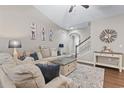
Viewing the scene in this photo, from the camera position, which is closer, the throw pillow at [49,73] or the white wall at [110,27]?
the throw pillow at [49,73]

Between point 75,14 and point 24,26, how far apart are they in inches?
75.6

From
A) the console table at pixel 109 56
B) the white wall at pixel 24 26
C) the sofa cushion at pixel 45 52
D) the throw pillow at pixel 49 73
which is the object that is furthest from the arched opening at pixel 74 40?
the throw pillow at pixel 49 73

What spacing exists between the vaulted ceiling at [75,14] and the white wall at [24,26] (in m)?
0.25

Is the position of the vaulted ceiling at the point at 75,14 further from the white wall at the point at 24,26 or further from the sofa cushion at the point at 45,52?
the sofa cushion at the point at 45,52

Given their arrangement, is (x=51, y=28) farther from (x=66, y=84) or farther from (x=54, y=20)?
(x=66, y=84)

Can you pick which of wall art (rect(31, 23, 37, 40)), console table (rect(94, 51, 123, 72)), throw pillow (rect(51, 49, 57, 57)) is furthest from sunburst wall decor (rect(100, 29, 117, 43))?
wall art (rect(31, 23, 37, 40))

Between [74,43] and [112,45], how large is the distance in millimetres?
1577

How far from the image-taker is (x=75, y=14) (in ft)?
14.3

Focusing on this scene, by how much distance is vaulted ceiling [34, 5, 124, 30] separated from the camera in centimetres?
398

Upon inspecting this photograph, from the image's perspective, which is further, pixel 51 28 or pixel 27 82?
pixel 51 28

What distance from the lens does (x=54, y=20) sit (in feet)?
15.5

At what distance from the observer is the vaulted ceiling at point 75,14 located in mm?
3980
